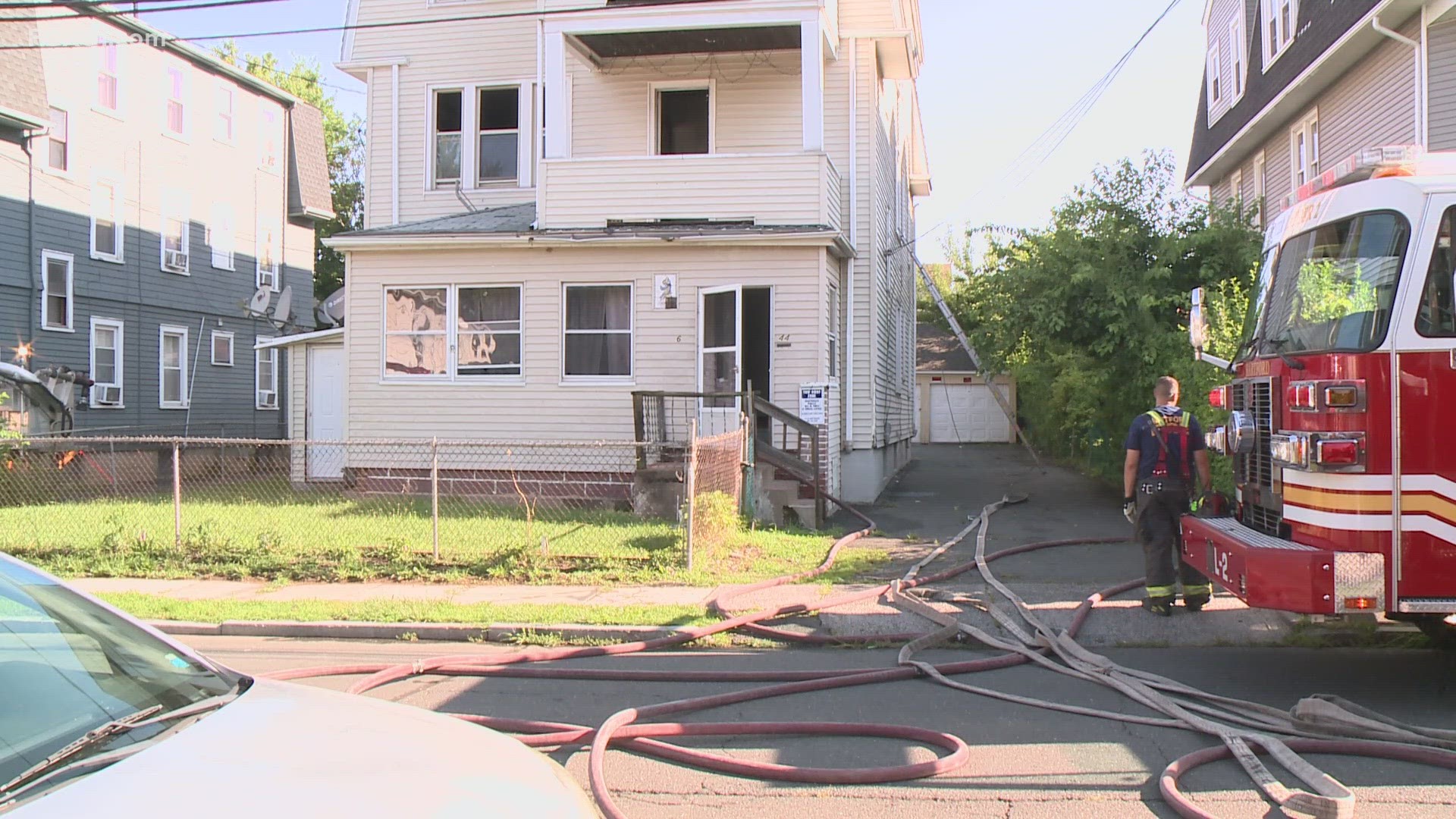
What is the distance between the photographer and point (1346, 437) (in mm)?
5758

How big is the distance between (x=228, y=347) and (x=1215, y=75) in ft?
82.3

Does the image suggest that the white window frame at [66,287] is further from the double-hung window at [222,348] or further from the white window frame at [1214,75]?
the white window frame at [1214,75]

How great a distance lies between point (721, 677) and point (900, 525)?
302 inches

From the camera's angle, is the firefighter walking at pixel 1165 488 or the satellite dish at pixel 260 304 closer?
the firefighter walking at pixel 1165 488

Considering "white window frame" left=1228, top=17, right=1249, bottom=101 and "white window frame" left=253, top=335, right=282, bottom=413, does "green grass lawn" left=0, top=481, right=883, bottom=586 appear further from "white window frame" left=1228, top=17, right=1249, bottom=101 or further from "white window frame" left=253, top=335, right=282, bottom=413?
"white window frame" left=253, top=335, right=282, bottom=413

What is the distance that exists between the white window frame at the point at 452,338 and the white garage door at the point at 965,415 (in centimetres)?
2416

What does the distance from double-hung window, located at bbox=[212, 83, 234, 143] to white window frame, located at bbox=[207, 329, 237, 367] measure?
A: 4871mm

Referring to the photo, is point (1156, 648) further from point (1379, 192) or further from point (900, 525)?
point (900, 525)

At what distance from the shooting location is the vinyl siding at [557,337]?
14922 millimetres

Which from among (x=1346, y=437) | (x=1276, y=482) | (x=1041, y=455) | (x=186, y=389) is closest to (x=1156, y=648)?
(x=1276, y=482)

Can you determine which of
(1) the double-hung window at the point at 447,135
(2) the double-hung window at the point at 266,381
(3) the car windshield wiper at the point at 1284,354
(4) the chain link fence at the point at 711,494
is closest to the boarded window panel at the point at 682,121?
(1) the double-hung window at the point at 447,135

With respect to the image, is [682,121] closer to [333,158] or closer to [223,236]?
[223,236]

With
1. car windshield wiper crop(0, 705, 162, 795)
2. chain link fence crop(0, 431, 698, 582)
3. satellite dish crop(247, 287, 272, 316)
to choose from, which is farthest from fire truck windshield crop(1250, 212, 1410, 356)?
satellite dish crop(247, 287, 272, 316)

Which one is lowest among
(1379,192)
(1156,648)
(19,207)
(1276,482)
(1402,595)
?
(1156,648)
